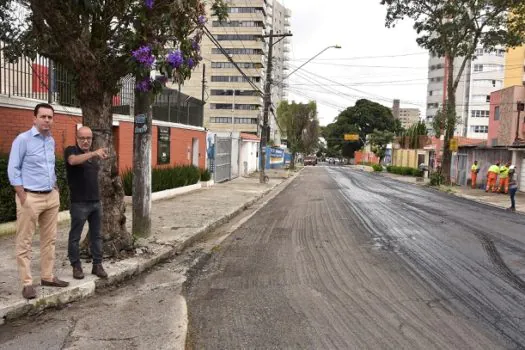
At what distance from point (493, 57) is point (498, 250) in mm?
78465

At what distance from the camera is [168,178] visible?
1697cm

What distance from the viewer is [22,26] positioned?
27.1 ft

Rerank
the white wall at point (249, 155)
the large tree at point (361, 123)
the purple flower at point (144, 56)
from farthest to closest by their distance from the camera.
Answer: the large tree at point (361, 123)
the white wall at point (249, 155)
the purple flower at point (144, 56)

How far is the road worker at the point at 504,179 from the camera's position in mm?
25958

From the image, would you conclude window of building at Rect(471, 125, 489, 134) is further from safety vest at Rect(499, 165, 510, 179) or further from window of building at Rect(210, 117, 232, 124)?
safety vest at Rect(499, 165, 510, 179)

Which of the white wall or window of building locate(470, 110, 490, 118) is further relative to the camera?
window of building locate(470, 110, 490, 118)

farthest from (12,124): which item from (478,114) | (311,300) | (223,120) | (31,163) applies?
(223,120)

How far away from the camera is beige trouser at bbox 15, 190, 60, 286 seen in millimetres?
5238

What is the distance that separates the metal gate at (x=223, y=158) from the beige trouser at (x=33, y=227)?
61.7ft

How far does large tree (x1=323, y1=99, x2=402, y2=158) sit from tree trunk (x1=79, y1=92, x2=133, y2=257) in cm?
9174

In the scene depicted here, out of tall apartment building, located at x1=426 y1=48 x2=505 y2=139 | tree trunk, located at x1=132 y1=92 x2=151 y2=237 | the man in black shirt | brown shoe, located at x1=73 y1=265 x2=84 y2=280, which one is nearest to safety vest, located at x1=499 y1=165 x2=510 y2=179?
tree trunk, located at x1=132 y1=92 x2=151 y2=237

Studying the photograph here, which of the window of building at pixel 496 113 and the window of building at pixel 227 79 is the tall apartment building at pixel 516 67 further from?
the window of building at pixel 227 79

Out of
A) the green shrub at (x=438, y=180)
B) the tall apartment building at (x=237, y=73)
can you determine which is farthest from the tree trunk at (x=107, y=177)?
the tall apartment building at (x=237, y=73)

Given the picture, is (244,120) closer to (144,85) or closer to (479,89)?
(479,89)
